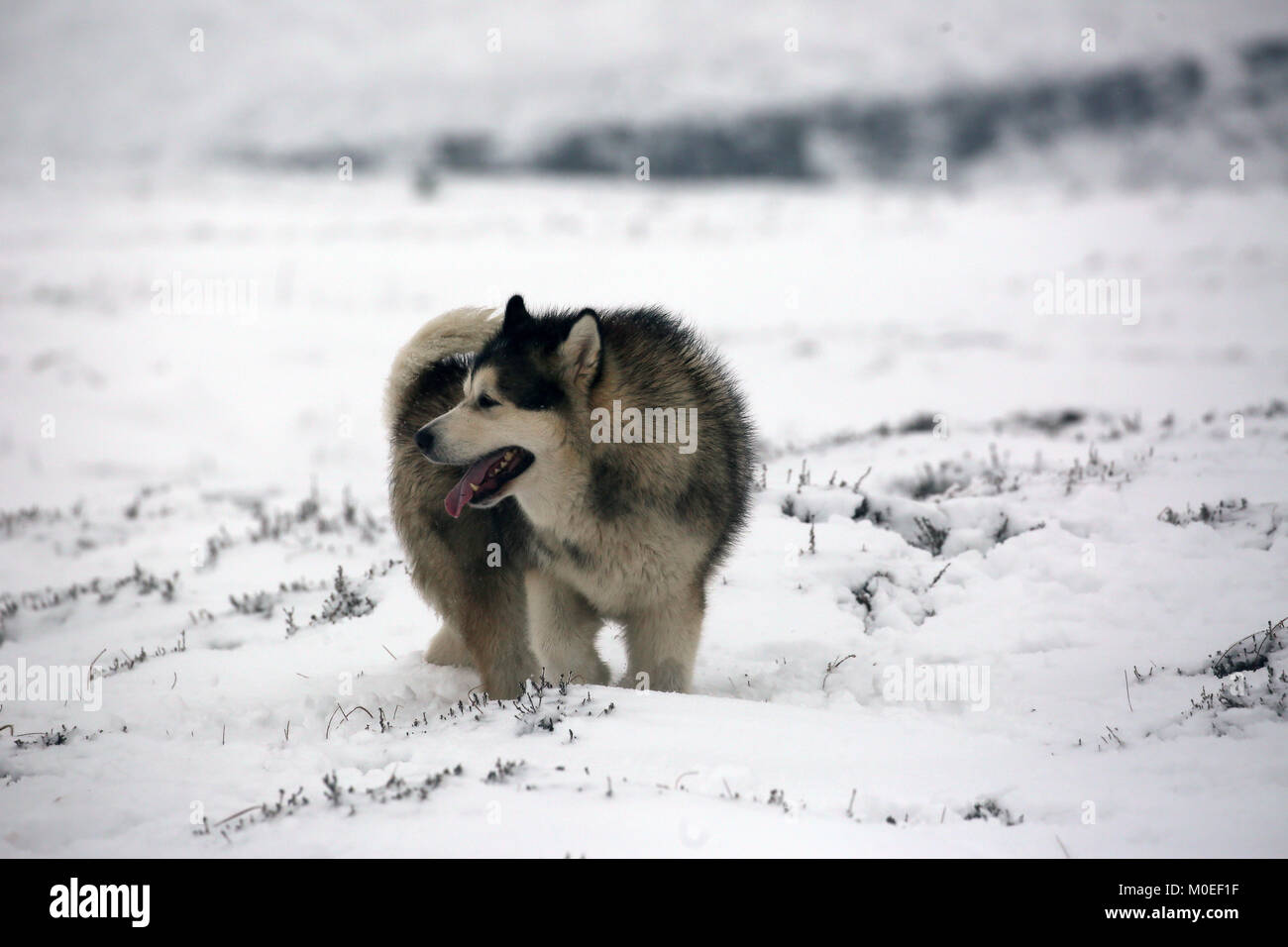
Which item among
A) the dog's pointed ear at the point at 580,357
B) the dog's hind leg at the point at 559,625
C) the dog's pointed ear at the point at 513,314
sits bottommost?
the dog's hind leg at the point at 559,625

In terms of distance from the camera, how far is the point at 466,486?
5066 millimetres

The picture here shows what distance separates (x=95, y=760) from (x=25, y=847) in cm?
84

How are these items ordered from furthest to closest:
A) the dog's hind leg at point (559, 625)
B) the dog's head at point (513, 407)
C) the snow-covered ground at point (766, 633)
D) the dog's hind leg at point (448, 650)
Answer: the dog's hind leg at point (448, 650)
the dog's hind leg at point (559, 625)
the dog's head at point (513, 407)
the snow-covered ground at point (766, 633)

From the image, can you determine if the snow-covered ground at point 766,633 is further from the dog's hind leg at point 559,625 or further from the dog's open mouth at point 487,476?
the dog's open mouth at point 487,476

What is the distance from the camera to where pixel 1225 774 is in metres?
4.03

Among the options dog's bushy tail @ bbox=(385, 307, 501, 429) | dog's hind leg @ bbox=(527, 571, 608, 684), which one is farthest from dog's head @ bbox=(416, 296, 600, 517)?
dog's hind leg @ bbox=(527, 571, 608, 684)

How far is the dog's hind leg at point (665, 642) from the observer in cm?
528

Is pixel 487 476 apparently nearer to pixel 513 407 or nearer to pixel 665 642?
pixel 513 407

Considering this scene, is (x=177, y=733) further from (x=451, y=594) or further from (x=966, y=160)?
(x=966, y=160)

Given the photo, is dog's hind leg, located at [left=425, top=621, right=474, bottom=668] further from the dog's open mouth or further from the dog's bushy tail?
the dog's bushy tail

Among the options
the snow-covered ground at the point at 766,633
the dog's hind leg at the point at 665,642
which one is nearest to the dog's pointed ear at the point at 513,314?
the dog's hind leg at the point at 665,642

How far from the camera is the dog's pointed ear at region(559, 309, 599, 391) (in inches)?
199

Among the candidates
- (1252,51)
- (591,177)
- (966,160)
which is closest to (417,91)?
(591,177)

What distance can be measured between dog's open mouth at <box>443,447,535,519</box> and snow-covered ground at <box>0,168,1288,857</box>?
3.40ft
